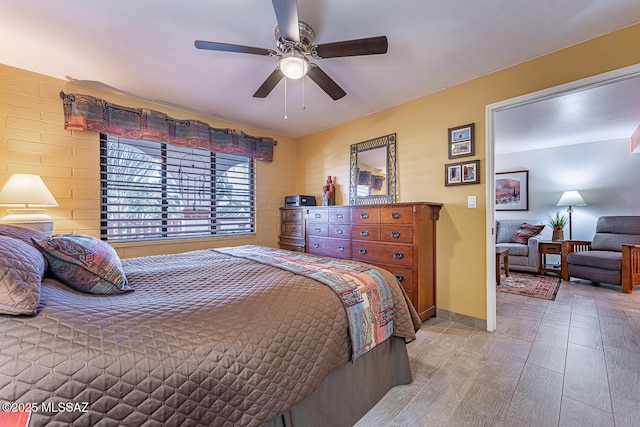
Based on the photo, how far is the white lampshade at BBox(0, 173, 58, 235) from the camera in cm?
202

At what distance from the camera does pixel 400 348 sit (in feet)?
5.40

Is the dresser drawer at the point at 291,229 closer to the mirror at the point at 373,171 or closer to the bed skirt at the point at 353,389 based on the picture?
the mirror at the point at 373,171

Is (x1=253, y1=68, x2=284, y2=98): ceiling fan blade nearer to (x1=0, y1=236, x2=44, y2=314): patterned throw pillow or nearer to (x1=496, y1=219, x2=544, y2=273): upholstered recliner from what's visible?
(x1=0, y1=236, x2=44, y2=314): patterned throw pillow

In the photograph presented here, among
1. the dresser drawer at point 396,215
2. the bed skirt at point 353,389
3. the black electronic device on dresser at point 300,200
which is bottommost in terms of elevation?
the bed skirt at point 353,389

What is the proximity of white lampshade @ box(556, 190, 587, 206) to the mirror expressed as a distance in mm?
3914

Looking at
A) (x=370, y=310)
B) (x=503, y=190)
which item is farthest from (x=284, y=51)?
(x=503, y=190)

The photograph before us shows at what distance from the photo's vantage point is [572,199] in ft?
15.3

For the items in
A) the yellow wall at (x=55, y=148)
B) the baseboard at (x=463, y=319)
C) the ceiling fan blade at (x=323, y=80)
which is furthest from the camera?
the baseboard at (x=463, y=319)

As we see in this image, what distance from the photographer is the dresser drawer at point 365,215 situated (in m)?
2.80

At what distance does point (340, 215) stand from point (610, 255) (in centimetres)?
399

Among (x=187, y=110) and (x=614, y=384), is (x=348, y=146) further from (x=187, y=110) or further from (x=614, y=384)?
(x=614, y=384)

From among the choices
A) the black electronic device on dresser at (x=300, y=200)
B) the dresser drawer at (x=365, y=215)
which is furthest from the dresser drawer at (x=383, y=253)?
the black electronic device on dresser at (x=300, y=200)

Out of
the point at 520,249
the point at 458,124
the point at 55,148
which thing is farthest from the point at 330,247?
the point at 520,249

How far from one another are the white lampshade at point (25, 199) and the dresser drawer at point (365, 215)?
2790 millimetres
